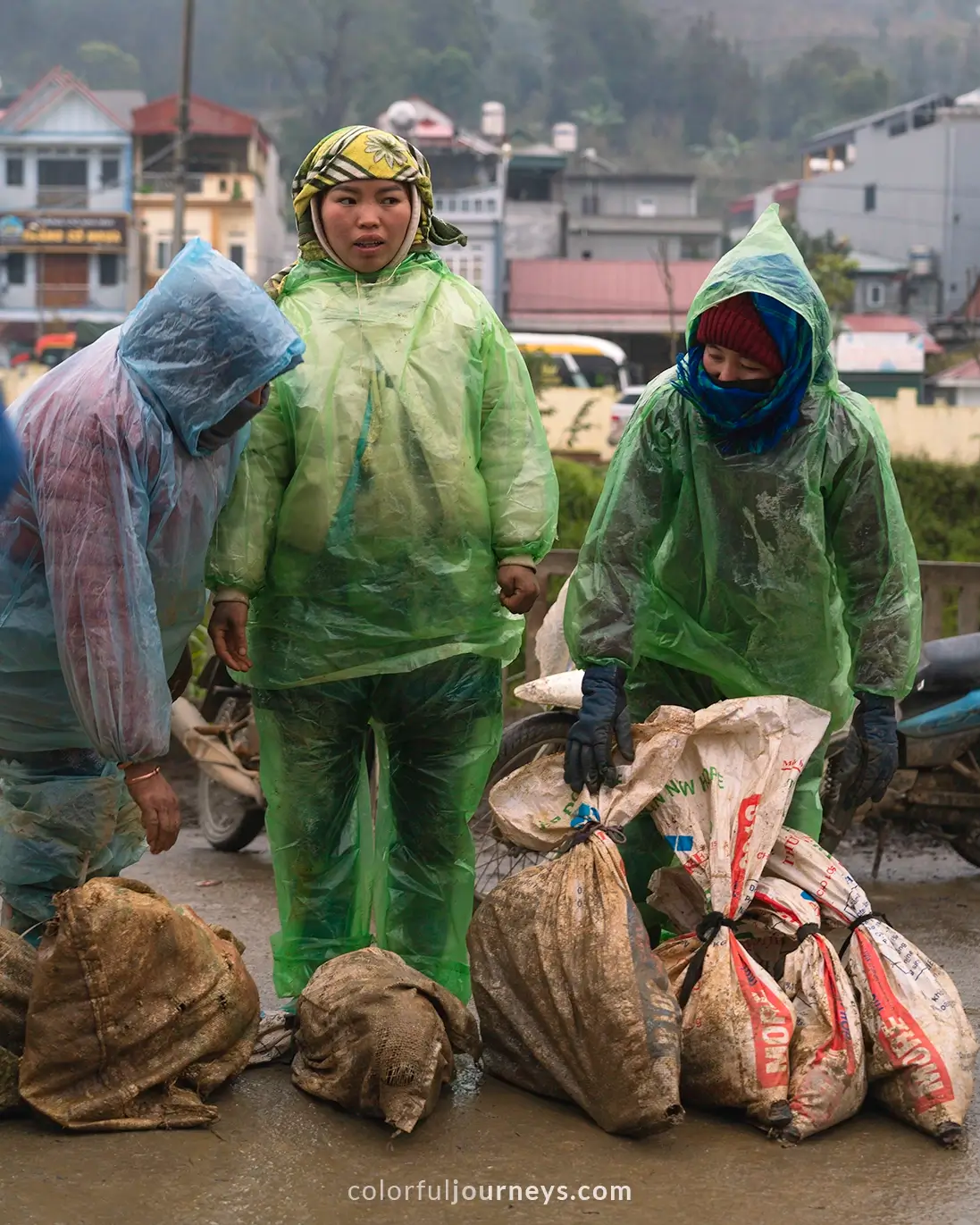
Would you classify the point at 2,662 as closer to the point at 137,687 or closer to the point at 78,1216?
the point at 137,687

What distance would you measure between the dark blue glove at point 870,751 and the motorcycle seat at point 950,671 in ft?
6.35

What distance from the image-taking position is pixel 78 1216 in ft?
9.30

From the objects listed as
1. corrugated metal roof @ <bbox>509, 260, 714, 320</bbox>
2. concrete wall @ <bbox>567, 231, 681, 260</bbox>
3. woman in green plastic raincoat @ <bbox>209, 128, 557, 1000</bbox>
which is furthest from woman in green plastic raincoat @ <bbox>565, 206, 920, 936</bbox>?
concrete wall @ <bbox>567, 231, 681, 260</bbox>

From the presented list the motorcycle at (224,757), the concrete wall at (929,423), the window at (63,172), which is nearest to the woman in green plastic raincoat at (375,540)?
the motorcycle at (224,757)

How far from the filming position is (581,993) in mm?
3227

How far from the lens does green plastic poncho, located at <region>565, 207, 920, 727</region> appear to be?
356 centimetres

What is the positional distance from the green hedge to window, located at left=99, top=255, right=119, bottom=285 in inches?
1592

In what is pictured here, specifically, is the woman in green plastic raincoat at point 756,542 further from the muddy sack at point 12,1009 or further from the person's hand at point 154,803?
the muddy sack at point 12,1009

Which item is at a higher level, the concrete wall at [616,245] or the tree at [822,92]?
the tree at [822,92]

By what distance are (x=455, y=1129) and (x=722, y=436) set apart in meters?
1.59

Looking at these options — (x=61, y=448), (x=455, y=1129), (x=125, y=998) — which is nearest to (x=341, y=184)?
(x=61, y=448)

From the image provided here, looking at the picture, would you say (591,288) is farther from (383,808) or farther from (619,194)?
(383,808)

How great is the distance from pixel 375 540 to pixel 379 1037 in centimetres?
105

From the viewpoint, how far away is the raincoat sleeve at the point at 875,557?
360cm
